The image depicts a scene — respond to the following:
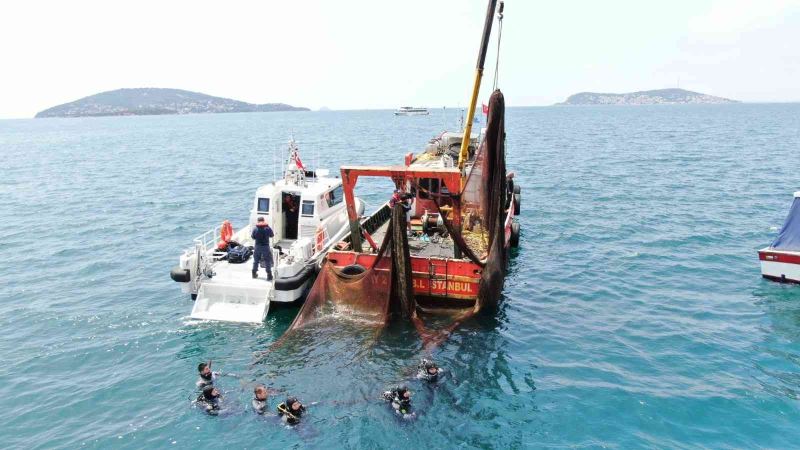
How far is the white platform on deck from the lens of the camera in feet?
55.1

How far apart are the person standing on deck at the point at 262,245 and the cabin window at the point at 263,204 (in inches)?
126

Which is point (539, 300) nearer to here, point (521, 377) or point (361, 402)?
point (521, 377)

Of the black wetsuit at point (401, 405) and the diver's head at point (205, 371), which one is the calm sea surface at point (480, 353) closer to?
the black wetsuit at point (401, 405)

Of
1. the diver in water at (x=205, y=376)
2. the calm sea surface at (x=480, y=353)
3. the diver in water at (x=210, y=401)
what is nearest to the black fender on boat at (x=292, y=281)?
the calm sea surface at (x=480, y=353)

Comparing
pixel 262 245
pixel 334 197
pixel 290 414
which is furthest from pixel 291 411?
pixel 334 197

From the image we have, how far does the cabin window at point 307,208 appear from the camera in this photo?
20572 millimetres

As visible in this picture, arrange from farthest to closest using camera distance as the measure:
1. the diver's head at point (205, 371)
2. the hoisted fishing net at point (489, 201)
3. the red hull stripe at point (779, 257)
A: the red hull stripe at point (779, 257) → the hoisted fishing net at point (489, 201) → the diver's head at point (205, 371)

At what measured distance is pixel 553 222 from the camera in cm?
3114

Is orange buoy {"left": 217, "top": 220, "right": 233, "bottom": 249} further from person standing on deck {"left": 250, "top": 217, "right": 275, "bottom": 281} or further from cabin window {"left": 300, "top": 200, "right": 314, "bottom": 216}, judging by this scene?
person standing on deck {"left": 250, "top": 217, "right": 275, "bottom": 281}

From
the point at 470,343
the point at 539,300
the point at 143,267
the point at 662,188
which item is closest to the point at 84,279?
the point at 143,267

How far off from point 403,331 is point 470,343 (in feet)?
6.43

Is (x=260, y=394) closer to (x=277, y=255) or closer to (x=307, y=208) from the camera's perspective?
(x=277, y=255)

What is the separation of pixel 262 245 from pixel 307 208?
3830 millimetres

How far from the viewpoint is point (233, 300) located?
679 inches
